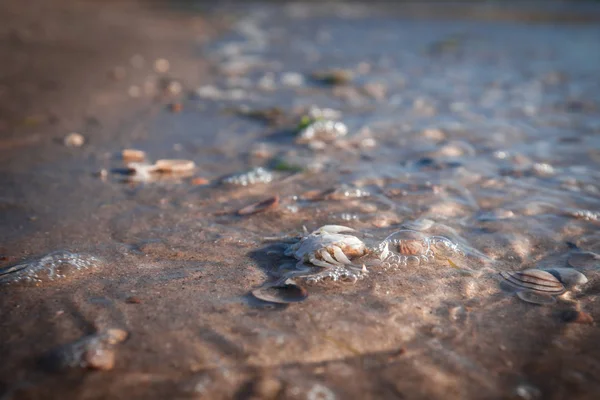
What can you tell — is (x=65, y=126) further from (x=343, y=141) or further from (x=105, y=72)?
(x=343, y=141)

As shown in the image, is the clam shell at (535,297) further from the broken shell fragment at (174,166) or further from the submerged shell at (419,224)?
the broken shell fragment at (174,166)

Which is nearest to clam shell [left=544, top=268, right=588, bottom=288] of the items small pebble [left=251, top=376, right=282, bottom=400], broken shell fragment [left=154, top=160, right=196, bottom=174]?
small pebble [left=251, top=376, right=282, bottom=400]

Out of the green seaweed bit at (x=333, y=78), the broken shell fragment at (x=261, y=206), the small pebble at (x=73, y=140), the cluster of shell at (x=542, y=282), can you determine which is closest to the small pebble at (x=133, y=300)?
the broken shell fragment at (x=261, y=206)

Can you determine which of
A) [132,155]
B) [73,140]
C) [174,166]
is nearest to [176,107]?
[73,140]

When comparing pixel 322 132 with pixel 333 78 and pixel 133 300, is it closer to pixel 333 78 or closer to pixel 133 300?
pixel 333 78

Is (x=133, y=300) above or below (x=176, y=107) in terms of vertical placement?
below

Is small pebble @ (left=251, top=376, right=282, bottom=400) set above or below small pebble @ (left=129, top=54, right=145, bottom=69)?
below

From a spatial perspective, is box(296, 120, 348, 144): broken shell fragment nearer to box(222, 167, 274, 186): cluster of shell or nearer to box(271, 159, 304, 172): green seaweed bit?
box(271, 159, 304, 172): green seaweed bit
